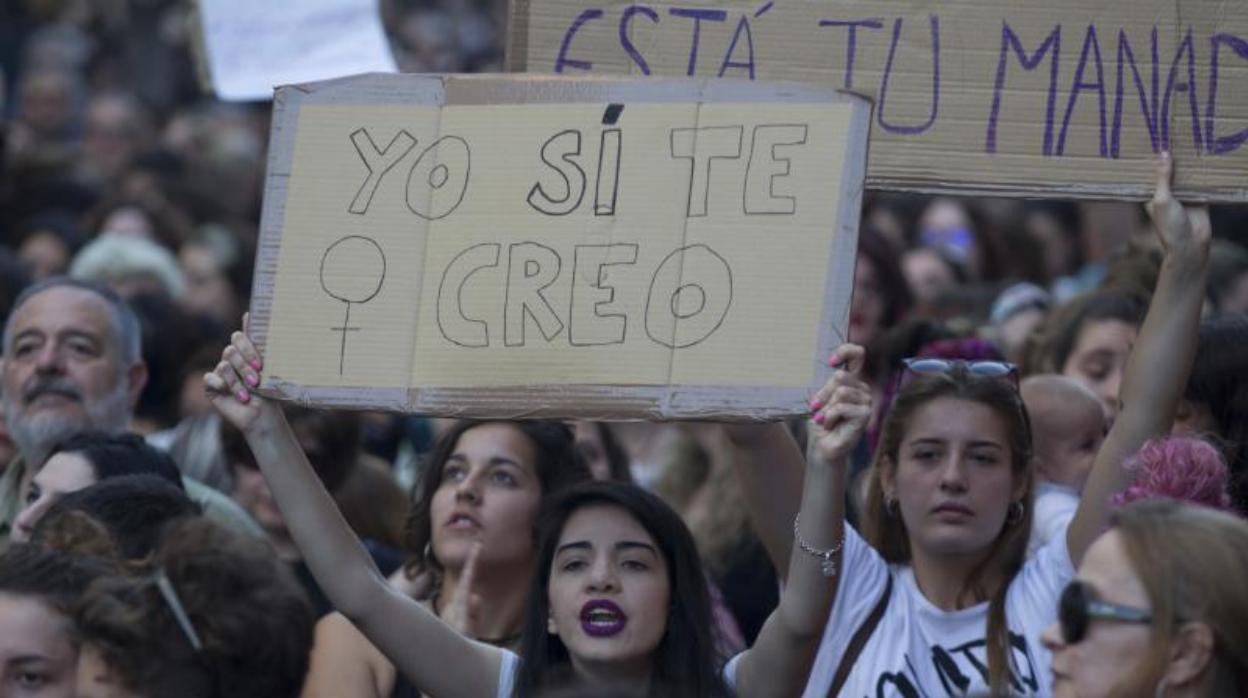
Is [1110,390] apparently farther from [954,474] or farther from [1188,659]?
[1188,659]

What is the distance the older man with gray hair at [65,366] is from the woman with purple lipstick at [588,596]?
5.76ft

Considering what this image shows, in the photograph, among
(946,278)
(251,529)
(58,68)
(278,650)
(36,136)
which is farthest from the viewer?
(58,68)

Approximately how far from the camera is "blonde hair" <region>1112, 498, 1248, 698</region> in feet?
10.7

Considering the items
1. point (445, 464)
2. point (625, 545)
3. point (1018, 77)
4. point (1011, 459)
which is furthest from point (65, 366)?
point (1018, 77)

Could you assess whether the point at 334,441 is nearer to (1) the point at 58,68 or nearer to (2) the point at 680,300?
(2) the point at 680,300

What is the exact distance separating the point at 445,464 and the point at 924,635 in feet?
4.36

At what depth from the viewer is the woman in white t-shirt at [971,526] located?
4.25 m

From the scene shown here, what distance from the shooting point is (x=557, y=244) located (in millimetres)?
4223

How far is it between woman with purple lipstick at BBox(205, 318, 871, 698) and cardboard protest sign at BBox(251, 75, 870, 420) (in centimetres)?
17

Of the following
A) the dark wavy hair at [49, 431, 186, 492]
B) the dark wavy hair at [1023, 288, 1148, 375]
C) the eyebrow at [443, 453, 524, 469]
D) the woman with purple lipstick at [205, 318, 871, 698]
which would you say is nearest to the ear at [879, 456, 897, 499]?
the woman with purple lipstick at [205, 318, 871, 698]

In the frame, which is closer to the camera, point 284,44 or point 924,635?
point 924,635

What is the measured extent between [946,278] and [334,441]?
12.4 feet

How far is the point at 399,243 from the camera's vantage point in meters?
4.29

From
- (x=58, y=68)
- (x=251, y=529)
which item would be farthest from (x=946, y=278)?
(x=58, y=68)
